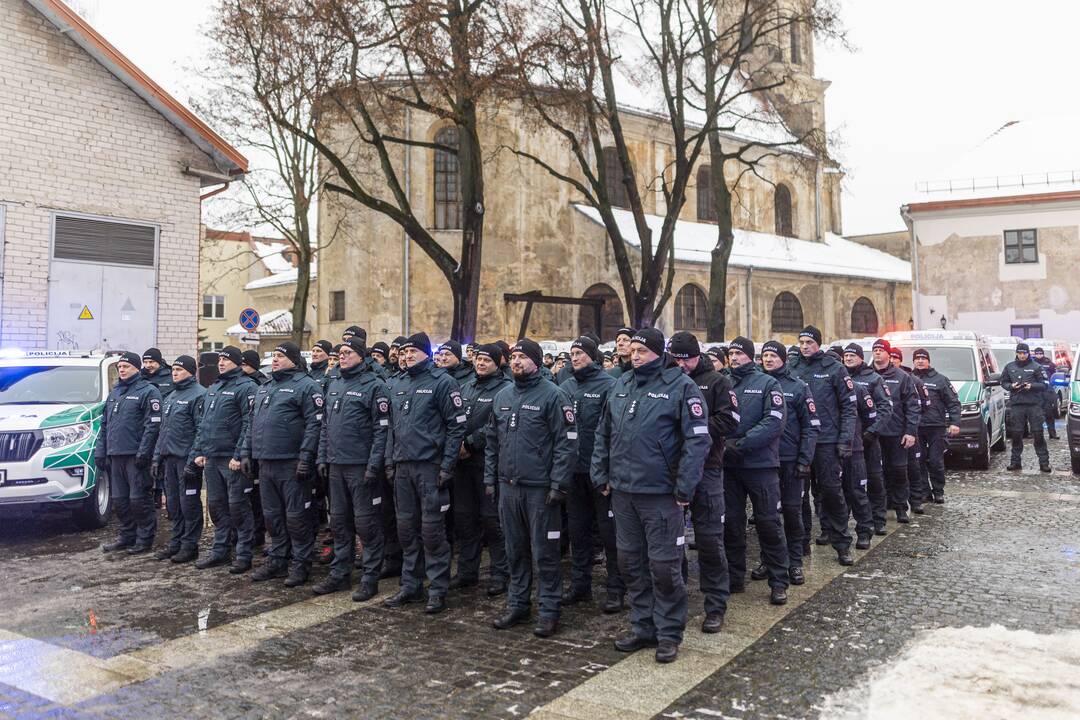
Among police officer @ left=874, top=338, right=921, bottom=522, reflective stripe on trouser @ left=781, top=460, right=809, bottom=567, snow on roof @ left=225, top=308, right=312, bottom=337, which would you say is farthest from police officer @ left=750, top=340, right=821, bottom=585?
snow on roof @ left=225, top=308, right=312, bottom=337

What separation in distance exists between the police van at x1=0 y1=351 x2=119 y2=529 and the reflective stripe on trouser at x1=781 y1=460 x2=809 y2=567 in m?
7.48

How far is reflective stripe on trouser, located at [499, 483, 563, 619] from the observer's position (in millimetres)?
6062

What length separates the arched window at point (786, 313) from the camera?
3400cm

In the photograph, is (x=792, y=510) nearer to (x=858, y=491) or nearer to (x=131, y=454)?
(x=858, y=491)

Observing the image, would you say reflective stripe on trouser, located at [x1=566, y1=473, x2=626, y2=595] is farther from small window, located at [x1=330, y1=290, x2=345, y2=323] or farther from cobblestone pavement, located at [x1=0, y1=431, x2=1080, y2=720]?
small window, located at [x1=330, y1=290, x2=345, y2=323]

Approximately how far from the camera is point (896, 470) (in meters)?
9.73

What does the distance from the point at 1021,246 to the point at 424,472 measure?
34399 millimetres

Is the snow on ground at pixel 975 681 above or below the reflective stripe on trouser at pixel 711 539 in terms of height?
below

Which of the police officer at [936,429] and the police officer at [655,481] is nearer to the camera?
the police officer at [655,481]

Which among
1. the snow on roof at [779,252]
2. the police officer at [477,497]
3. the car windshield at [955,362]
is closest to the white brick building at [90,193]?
the police officer at [477,497]

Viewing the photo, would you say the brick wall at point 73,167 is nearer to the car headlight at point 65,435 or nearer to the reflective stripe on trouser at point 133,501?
the car headlight at point 65,435

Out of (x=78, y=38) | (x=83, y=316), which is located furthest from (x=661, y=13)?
(x=83, y=316)

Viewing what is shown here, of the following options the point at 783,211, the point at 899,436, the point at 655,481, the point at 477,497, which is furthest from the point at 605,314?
the point at 655,481

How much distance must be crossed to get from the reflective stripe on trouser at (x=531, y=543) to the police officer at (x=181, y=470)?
12.5 ft
